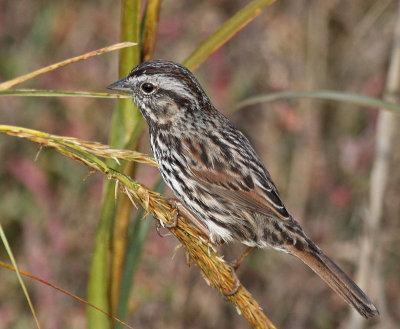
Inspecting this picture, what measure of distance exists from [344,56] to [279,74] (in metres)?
1.01

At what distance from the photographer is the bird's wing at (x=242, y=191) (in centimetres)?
315

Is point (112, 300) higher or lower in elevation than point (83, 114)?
lower

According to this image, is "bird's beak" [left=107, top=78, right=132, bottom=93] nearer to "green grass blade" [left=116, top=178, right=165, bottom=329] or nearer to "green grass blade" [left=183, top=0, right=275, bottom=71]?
"green grass blade" [left=183, top=0, right=275, bottom=71]

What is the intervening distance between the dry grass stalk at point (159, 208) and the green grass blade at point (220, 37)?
1.77 ft

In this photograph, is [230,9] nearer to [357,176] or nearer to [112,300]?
[357,176]

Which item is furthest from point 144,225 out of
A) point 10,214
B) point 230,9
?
point 230,9

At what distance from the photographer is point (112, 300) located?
249cm

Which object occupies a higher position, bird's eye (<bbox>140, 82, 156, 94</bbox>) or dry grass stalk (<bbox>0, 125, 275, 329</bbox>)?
bird's eye (<bbox>140, 82, 156, 94</bbox>)

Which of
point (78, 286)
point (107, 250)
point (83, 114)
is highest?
point (83, 114)

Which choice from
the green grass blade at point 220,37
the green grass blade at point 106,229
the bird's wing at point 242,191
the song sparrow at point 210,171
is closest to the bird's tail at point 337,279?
the song sparrow at point 210,171

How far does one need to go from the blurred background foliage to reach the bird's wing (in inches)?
58.8

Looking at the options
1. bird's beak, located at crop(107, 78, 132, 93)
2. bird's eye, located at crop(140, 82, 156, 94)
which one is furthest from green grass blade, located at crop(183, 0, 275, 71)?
bird's eye, located at crop(140, 82, 156, 94)

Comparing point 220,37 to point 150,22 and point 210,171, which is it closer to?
point 150,22

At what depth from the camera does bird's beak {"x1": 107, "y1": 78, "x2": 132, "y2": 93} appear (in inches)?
110
